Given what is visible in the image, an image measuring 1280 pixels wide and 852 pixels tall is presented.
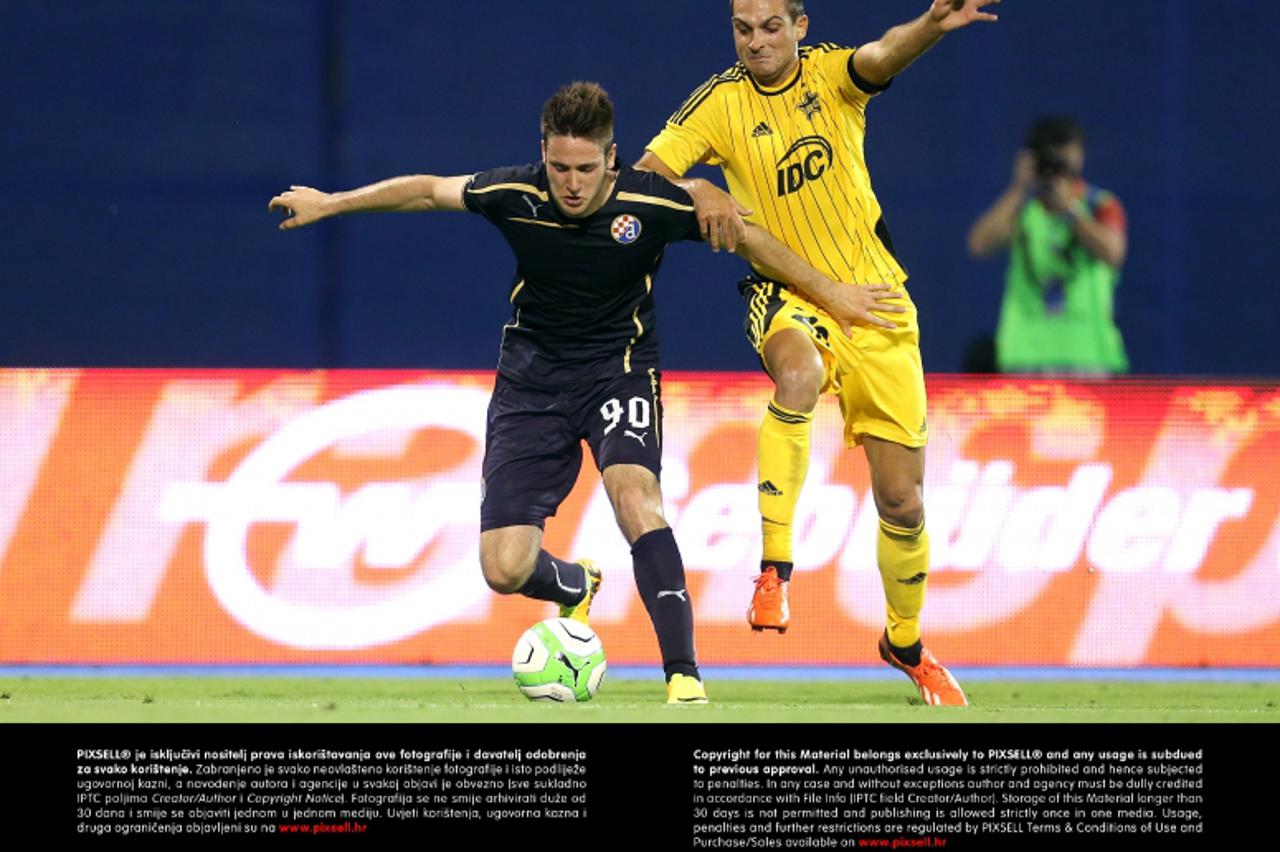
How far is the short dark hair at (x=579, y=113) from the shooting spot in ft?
22.0

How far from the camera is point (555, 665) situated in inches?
281

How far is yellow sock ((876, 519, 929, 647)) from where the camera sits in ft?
25.4

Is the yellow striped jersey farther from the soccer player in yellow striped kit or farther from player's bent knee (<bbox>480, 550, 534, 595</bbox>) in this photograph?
player's bent knee (<bbox>480, 550, 534, 595</bbox>)

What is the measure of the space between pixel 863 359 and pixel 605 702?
1.44 metres

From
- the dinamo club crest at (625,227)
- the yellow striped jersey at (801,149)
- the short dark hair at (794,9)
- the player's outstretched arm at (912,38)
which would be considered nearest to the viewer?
the player's outstretched arm at (912,38)

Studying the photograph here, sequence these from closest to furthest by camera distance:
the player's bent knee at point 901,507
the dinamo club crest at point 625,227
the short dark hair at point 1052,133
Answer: the dinamo club crest at point 625,227 → the player's bent knee at point 901,507 → the short dark hair at point 1052,133

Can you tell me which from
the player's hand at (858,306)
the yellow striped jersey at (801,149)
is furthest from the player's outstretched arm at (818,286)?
the yellow striped jersey at (801,149)

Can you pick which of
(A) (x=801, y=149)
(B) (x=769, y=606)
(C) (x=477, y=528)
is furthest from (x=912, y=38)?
(C) (x=477, y=528)

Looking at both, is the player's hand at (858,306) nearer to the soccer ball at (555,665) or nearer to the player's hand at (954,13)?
the player's hand at (954,13)

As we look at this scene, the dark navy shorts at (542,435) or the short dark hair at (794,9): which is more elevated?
the short dark hair at (794,9)

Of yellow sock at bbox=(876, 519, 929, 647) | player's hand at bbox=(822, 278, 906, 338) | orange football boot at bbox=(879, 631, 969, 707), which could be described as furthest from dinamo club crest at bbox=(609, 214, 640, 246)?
orange football boot at bbox=(879, 631, 969, 707)

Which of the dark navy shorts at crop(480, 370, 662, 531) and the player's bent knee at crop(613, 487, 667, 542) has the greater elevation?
the dark navy shorts at crop(480, 370, 662, 531)

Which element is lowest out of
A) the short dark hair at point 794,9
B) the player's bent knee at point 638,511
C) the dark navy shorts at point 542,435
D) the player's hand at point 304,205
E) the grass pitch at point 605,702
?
the grass pitch at point 605,702
